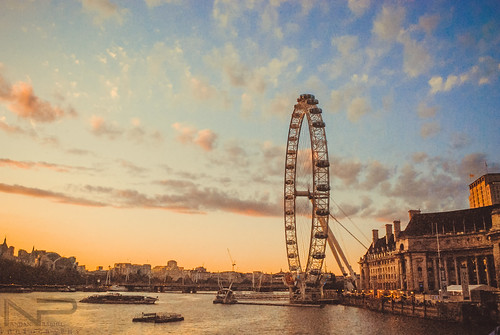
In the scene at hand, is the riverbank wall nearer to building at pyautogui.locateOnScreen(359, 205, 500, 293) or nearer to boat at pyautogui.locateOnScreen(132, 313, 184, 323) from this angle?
building at pyautogui.locateOnScreen(359, 205, 500, 293)

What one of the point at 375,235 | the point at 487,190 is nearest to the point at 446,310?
the point at 375,235

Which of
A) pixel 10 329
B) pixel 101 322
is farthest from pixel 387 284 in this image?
pixel 10 329

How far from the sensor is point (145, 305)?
114 m

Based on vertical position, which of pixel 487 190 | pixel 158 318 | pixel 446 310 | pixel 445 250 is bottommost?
pixel 158 318

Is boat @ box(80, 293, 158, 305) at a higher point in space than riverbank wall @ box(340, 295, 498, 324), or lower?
lower

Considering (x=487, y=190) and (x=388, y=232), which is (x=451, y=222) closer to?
(x=388, y=232)

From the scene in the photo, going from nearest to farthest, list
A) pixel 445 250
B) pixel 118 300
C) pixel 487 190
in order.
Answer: pixel 445 250 < pixel 118 300 < pixel 487 190

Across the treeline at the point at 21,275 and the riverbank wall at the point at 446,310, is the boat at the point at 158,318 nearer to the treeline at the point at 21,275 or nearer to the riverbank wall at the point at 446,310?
the riverbank wall at the point at 446,310

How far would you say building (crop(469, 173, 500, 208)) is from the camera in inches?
5369

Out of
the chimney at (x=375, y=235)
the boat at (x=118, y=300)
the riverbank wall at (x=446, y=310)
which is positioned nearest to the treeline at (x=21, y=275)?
the boat at (x=118, y=300)

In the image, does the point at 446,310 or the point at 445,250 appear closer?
the point at 446,310

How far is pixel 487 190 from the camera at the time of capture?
139875 millimetres

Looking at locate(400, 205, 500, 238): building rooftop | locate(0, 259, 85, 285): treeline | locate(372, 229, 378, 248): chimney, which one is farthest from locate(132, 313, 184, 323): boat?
locate(0, 259, 85, 285): treeline

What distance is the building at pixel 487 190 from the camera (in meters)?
136
